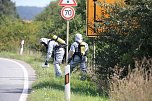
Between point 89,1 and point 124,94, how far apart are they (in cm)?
703

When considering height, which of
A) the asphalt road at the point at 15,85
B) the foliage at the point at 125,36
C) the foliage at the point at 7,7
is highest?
the foliage at the point at 7,7

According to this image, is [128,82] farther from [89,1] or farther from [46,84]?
[89,1]

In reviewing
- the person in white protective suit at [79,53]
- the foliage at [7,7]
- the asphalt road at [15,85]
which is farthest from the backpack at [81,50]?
the foliage at [7,7]

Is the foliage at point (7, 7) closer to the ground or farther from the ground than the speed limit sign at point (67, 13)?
farther from the ground

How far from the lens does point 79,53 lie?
58.0 ft

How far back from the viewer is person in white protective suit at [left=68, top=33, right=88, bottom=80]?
57.2 ft

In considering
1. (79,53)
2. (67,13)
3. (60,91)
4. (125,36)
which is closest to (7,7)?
(79,53)

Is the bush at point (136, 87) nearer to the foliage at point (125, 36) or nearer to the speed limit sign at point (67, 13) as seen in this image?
the foliage at point (125, 36)

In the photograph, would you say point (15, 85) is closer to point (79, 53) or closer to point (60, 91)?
point (79, 53)

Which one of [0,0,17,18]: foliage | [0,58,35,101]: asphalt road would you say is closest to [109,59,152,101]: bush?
[0,58,35,101]: asphalt road

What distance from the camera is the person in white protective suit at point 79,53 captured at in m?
17.4

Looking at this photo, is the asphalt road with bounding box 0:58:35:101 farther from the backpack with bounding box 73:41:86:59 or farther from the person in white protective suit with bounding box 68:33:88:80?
the backpack with bounding box 73:41:86:59

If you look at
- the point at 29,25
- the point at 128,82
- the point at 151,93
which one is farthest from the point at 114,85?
the point at 29,25

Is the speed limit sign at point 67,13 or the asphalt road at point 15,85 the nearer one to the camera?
the asphalt road at point 15,85
